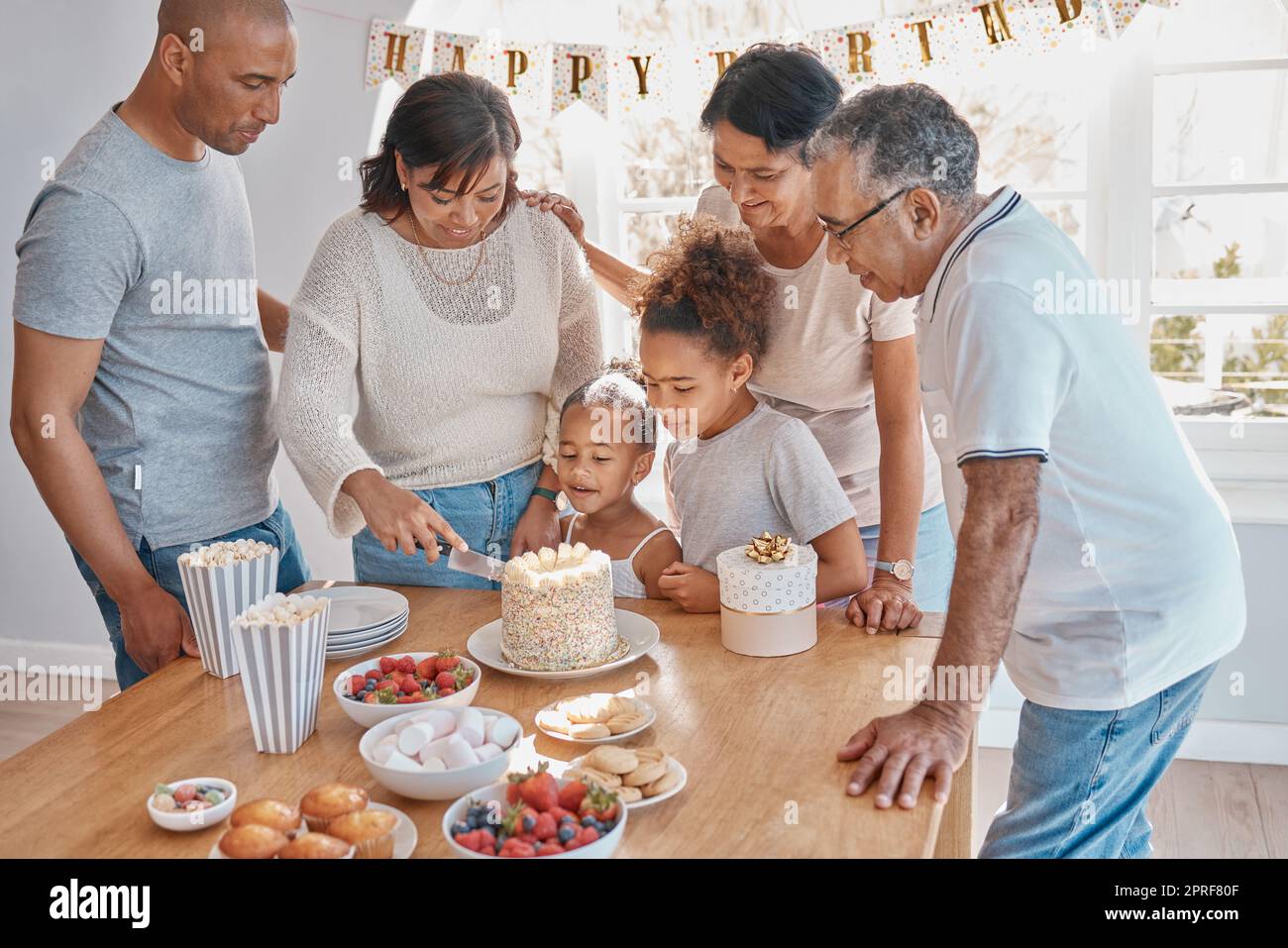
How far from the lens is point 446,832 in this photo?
113 centimetres

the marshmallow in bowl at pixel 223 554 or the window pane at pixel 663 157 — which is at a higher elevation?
the window pane at pixel 663 157

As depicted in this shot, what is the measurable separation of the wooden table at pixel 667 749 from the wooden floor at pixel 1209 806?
1.44 metres

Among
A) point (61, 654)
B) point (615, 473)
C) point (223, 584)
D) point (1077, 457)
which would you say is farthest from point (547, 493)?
point (61, 654)

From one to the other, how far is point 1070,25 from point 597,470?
68.0 inches

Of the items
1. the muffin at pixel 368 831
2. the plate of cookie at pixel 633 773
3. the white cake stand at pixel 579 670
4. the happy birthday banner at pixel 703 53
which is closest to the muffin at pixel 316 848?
the muffin at pixel 368 831

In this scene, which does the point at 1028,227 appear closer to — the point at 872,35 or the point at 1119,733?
the point at 1119,733

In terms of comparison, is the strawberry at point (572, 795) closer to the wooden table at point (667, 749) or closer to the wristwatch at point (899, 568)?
the wooden table at point (667, 749)

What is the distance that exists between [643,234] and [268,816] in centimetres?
257

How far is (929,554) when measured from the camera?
87.7 inches

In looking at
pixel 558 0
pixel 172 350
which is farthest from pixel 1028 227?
pixel 558 0

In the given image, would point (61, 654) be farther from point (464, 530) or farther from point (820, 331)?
point (820, 331)

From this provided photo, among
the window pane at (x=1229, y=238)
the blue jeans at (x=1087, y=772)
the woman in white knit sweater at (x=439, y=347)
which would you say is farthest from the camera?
the window pane at (x=1229, y=238)

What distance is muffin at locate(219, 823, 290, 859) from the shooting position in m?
1.12

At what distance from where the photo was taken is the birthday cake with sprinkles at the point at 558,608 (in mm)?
1562
